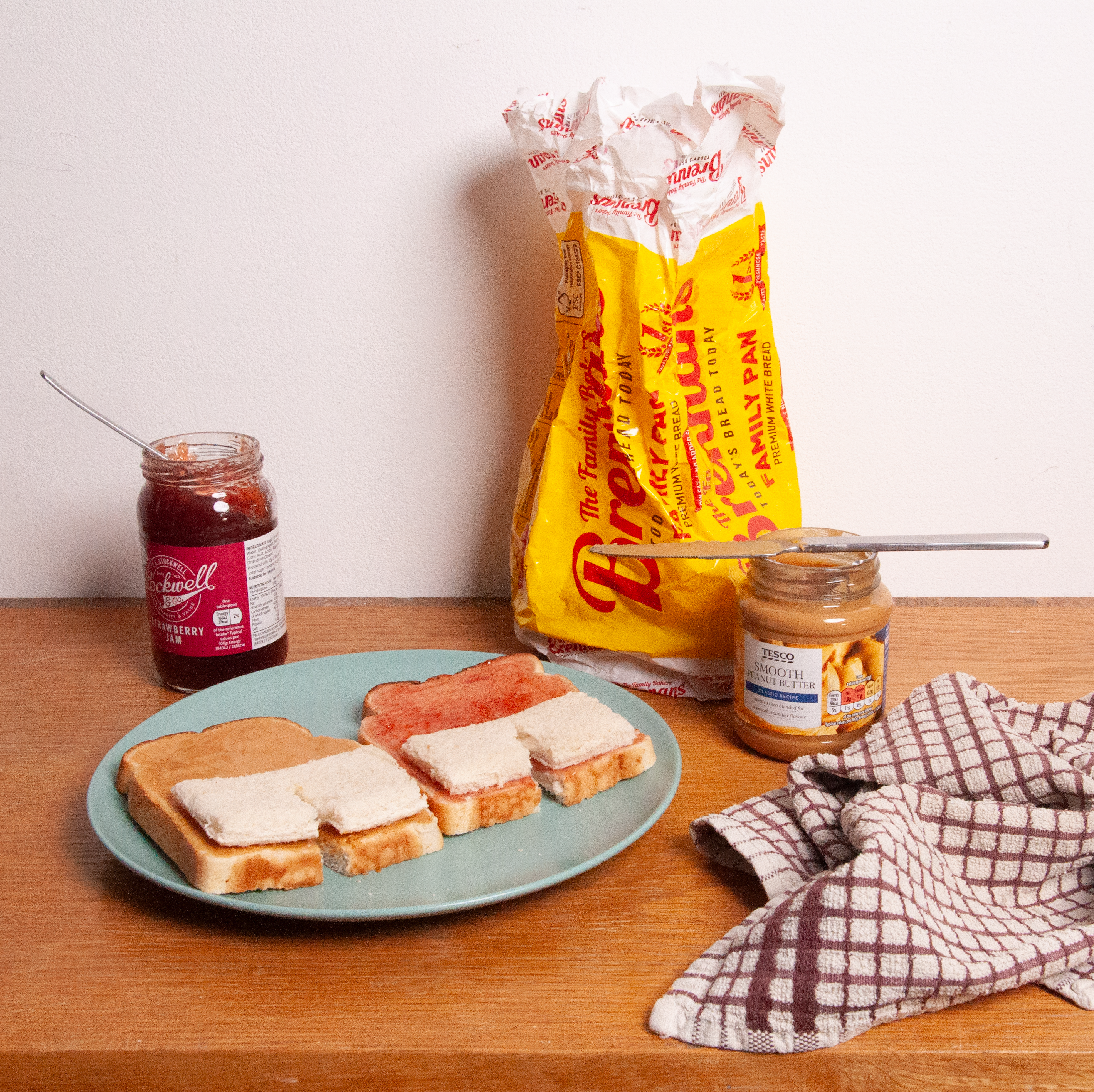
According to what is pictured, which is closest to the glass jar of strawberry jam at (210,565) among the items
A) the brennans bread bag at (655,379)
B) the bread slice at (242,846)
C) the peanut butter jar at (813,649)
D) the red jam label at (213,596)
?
the red jam label at (213,596)

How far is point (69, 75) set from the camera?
1.05 m

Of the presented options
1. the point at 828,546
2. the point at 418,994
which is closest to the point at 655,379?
the point at 828,546

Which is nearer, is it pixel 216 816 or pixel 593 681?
pixel 216 816

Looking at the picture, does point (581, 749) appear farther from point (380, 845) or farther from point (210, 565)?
point (210, 565)

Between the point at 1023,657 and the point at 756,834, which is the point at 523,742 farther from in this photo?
the point at 1023,657

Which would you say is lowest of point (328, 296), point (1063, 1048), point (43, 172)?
point (1063, 1048)

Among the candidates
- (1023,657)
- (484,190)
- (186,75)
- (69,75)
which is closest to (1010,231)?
(1023,657)

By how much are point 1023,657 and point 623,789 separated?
0.48 meters

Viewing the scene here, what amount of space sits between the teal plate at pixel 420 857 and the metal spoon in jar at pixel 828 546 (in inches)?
4.9

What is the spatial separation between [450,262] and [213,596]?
16.4 inches

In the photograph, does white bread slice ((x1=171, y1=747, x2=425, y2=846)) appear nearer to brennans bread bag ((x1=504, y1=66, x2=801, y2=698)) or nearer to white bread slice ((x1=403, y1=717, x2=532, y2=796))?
white bread slice ((x1=403, y1=717, x2=532, y2=796))

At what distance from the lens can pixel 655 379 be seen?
0.91m

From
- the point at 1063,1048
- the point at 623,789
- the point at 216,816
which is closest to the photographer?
the point at 1063,1048

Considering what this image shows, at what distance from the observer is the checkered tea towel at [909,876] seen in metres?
0.57
